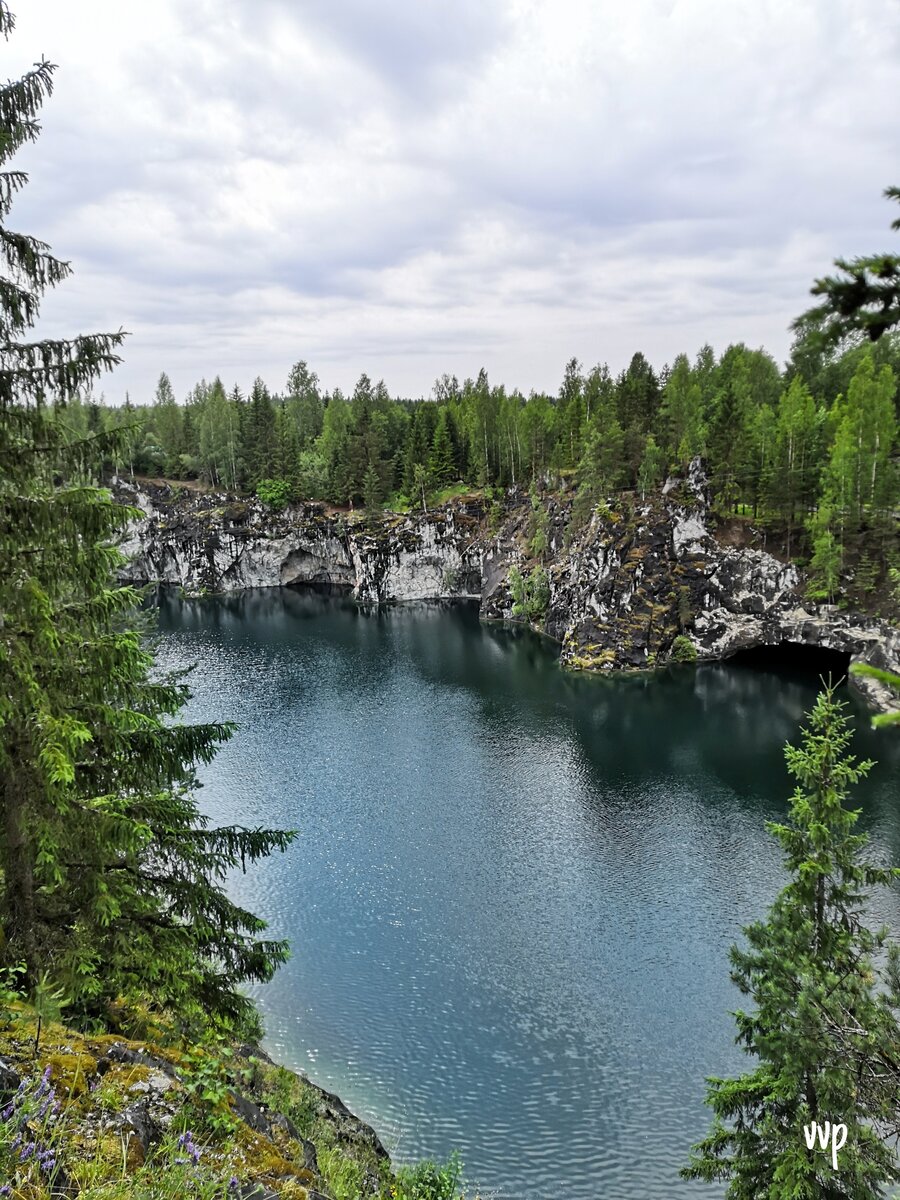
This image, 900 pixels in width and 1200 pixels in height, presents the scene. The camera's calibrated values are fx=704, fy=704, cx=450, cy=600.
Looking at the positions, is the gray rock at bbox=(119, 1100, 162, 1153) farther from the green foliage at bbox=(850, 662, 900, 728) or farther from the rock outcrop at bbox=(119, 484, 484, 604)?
the rock outcrop at bbox=(119, 484, 484, 604)

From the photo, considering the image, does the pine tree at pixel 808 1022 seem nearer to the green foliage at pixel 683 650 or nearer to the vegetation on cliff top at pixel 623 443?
the vegetation on cliff top at pixel 623 443

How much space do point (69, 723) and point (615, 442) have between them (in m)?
62.1

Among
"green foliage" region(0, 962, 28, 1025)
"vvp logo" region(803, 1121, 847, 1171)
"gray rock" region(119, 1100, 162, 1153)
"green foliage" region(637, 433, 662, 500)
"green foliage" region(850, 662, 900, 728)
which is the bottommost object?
"vvp logo" region(803, 1121, 847, 1171)

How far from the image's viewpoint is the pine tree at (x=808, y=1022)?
33.3ft

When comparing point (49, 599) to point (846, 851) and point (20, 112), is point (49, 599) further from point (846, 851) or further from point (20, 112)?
point (846, 851)

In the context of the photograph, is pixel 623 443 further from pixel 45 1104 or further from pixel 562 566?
pixel 45 1104

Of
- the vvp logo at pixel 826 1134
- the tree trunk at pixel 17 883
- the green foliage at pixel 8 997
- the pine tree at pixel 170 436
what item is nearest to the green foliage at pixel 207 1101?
the green foliage at pixel 8 997

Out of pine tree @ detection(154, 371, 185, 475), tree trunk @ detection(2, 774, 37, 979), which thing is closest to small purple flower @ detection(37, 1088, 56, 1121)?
tree trunk @ detection(2, 774, 37, 979)

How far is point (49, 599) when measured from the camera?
7004mm

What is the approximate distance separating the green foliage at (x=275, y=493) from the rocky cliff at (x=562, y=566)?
1485mm

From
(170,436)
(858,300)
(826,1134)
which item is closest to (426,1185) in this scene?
(826,1134)

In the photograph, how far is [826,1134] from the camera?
10.6 metres

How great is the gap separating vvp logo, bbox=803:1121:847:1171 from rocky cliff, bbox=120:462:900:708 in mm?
31775

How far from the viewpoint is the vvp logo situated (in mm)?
10398
